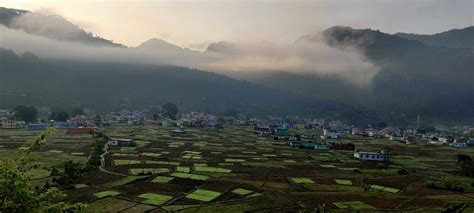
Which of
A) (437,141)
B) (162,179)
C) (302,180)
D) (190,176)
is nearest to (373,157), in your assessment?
(302,180)

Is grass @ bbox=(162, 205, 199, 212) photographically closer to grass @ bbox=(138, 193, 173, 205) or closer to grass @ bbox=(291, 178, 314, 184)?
grass @ bbox=(138, 193, 173, 205)

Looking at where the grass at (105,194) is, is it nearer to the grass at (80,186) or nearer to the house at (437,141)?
the grass at (80,186)

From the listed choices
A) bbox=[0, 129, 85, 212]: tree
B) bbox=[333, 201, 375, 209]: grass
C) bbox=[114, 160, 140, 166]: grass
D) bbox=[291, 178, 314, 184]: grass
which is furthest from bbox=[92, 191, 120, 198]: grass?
bbox=[0, 129, 85, 212]: tree

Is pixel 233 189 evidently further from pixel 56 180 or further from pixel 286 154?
pixel 286 154

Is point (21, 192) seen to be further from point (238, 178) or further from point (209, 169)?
point (209, 169)

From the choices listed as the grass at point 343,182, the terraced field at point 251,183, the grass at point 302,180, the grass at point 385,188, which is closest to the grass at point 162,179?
the terraced field at point 251,183

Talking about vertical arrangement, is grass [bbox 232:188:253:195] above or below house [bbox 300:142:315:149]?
above
